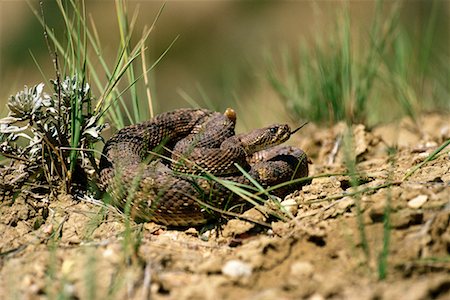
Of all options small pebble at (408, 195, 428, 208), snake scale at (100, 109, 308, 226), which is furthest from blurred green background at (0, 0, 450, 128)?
small pebble at (408, 195, 428, 208)

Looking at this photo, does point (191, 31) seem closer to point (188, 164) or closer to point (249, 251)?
point (188, 164)

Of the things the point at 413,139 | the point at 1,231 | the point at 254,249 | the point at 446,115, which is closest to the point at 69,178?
the point at 1,231

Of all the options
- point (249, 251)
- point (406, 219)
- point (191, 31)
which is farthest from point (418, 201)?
point (191, 31)

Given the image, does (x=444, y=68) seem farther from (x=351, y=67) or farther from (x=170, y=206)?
(x=170, y=206)

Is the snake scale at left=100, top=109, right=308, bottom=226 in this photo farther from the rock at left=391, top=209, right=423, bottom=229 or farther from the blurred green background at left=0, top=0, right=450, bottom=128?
the blurred green background at left=0, top=0, right=450, bottom=128

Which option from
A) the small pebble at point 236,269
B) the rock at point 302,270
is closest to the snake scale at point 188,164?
the small pebble at point 236,269

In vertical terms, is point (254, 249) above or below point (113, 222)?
below

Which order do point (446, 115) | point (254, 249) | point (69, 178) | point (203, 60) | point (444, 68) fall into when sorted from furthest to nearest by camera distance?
point (203, 60)
point (444, 68)
point (446, 115)
point (69, 178)
point (254, 249)
